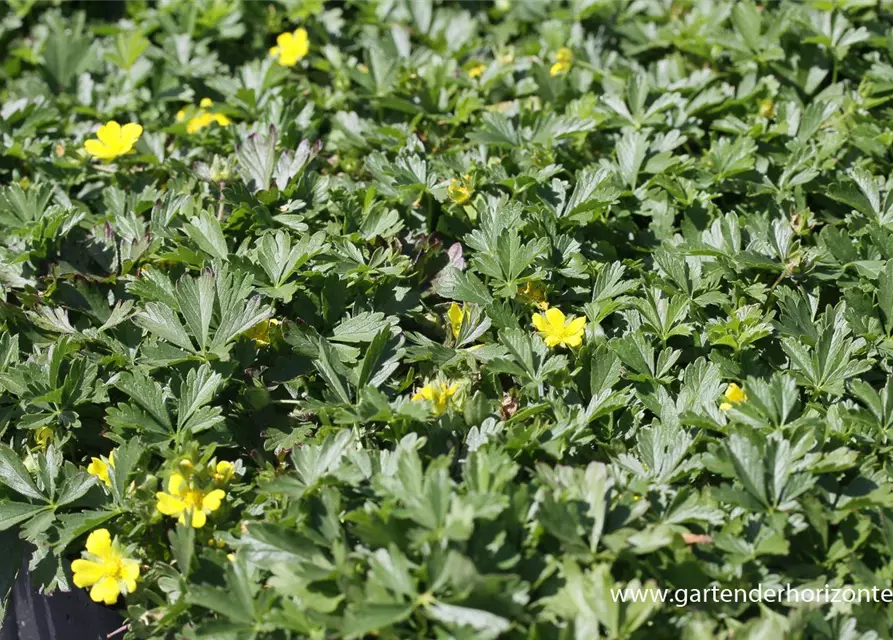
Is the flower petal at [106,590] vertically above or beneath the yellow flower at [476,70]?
beneath

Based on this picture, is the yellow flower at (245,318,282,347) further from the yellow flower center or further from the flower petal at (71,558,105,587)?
the flower petal at (71,558,105,587)

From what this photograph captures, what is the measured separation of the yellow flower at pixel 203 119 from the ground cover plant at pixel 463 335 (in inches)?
0.6

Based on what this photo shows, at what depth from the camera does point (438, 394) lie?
6.17ft

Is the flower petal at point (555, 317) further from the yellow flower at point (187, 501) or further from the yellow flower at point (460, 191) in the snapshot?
the yellow flower at point (187, 501)

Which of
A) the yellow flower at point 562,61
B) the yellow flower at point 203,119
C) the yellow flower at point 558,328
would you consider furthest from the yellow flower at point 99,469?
the yellow flower at point 562,61

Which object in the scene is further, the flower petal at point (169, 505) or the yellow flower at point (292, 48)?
the yellow flower at point (292, 48)

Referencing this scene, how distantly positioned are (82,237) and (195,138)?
441 mm

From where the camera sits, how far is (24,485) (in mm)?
1860

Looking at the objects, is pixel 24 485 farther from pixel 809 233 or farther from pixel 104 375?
pixel 809 233

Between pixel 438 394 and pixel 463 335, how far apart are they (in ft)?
0.70

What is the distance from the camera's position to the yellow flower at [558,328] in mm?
1981

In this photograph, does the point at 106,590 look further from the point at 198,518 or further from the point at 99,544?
the point at 198,518

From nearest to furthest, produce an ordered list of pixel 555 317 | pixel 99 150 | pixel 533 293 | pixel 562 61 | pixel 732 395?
pixel 732 395 < pixel 555 317 < pixel 533 293 < pixel 99 150 < pixel 562 61

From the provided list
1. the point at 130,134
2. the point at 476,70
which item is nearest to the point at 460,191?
the point at 476,70
